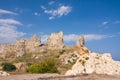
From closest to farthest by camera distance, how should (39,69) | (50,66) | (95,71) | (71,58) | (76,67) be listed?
1. (95,71)
2. (76,67)
3. (39,69)
4. (50,66)
5. (71,58)

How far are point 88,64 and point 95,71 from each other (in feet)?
5.84

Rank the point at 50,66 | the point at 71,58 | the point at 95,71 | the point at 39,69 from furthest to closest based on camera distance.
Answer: the point at 71,58, the point at 50,66, the point at 39,69, the point at 95,71

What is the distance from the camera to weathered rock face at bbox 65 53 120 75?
26438mm

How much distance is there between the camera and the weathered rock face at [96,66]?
2644 cm

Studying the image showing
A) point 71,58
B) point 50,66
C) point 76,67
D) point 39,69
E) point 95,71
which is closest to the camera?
point 95,71

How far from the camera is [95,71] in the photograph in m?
26.4

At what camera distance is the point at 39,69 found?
61.0 m

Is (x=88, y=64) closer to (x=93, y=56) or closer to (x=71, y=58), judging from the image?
(x=93, y=56)

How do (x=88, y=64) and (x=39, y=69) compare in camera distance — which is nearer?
(x=88, y=64)

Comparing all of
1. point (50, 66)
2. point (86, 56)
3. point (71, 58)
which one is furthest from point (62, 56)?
point (86, 56)

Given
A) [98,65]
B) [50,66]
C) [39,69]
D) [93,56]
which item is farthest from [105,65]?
[50,66]

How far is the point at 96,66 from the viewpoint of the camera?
2706 centimetres

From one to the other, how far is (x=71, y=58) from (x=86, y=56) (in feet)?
533

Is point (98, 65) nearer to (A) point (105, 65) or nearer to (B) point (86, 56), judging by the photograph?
(A) point (105, 65)
